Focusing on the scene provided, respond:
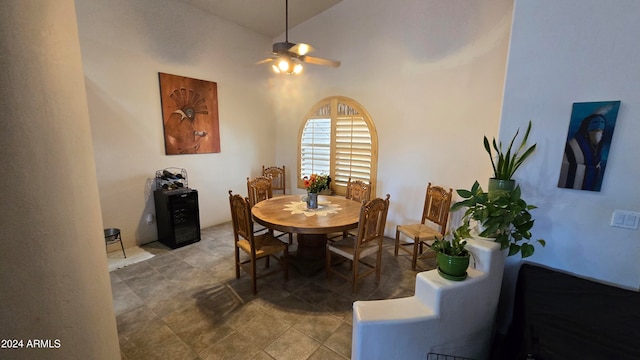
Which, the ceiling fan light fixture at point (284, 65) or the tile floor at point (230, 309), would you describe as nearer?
the tile floor at point (230, 309)

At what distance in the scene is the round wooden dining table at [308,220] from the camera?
8.32 feet

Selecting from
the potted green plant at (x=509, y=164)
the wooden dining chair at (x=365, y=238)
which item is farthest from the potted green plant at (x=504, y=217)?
the wooden dining chair at (x=365, y=238)

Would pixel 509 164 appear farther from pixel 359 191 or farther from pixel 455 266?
pixel 359 191

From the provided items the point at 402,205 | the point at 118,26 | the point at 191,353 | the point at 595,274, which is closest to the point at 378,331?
the point at 191,353

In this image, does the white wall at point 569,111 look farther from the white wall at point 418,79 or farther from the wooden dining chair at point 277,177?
the wooden dining chair at point 277,177

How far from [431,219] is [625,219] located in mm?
1742

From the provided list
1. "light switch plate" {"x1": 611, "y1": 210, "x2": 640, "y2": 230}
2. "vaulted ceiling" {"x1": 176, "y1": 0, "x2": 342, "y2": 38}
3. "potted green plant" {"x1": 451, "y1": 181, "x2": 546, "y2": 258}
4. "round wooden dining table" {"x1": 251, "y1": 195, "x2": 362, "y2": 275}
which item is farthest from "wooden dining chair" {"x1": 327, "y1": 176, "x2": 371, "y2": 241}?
"vaulted ceiling" {"x1": 176, "y1": 0, "x2": 342, "y2": 38}

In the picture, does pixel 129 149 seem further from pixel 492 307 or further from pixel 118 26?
pixel 492 307

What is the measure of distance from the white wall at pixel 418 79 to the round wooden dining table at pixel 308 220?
115 cm

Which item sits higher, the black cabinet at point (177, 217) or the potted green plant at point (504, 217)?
the potted green plant at point (504, 217)

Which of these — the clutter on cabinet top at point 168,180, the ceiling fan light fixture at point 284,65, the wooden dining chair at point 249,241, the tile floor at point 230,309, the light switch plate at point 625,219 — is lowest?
the tile floor at point 230,309

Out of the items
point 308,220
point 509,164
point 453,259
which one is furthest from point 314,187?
point 509,164

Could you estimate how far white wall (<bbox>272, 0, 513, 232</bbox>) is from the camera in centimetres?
299

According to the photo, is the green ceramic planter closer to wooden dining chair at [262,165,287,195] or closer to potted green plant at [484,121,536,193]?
potted green plant at [484,121,536,193]
